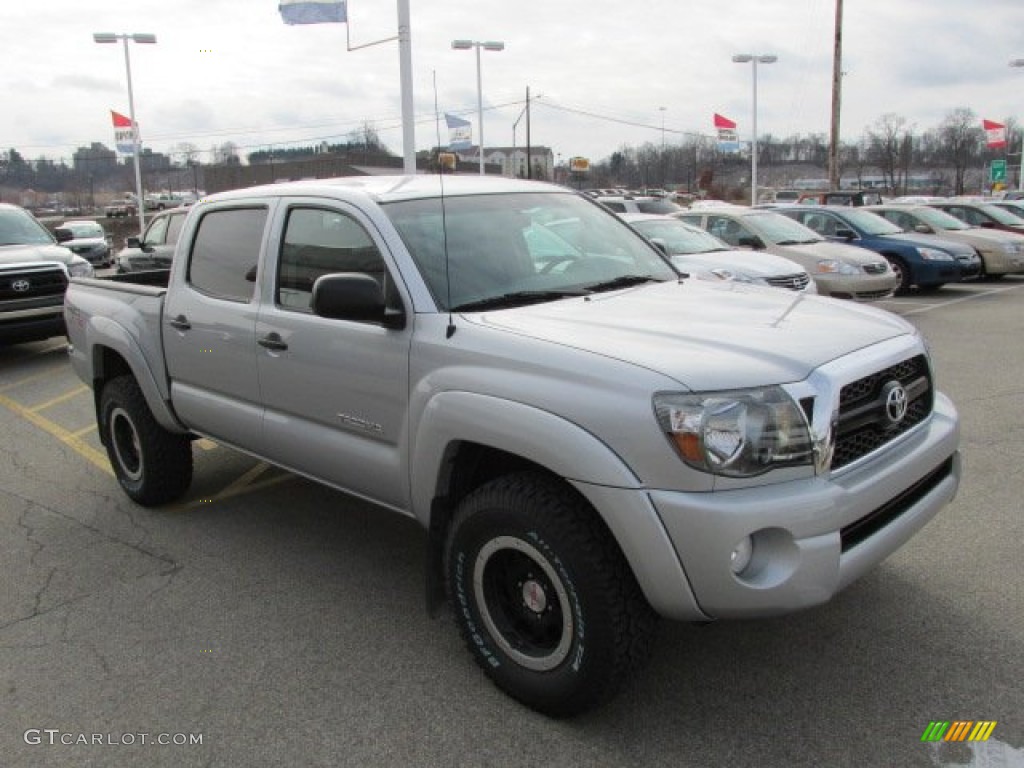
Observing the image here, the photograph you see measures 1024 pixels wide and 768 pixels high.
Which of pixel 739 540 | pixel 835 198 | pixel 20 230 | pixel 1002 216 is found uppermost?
pixel 835 198

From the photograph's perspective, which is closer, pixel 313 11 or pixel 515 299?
pixel 515 299

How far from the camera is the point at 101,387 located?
5.60 meters

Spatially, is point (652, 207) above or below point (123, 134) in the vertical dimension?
below

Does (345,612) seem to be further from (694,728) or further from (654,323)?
(654,323)

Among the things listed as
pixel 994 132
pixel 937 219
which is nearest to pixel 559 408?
pixel 937 219

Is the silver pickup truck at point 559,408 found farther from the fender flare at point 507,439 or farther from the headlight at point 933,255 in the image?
the headlight at point 933,255

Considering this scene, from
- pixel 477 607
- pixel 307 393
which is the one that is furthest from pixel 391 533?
pixel 477 607

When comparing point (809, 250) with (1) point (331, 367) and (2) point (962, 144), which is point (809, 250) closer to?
(1) point (331, 367)

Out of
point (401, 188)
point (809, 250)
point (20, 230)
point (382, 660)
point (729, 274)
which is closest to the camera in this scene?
point (382, 660)

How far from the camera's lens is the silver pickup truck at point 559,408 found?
8.43 feet

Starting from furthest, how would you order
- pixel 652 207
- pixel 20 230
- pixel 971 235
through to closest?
pixel 652 207, pixel 971 235, pixel 20 230

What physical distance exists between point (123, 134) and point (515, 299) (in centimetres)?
3049

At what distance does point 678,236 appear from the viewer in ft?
38.8

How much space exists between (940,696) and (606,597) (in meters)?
1.30
